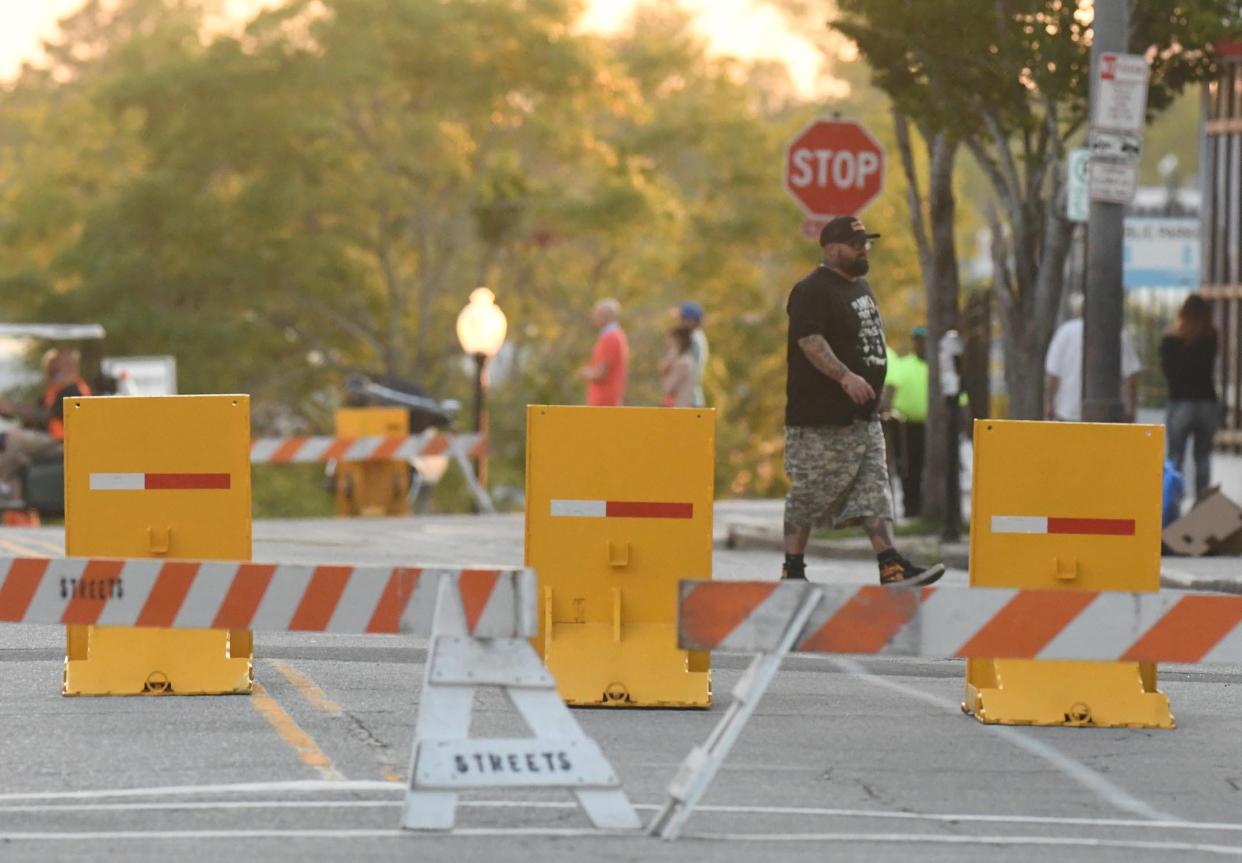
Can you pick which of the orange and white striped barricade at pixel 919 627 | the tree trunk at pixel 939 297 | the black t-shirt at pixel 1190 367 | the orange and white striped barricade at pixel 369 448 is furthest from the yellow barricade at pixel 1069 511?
the orange and white striped barricade at pixel 369 448

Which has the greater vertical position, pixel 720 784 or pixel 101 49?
pixel 101 49

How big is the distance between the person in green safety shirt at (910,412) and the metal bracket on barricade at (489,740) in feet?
50.0

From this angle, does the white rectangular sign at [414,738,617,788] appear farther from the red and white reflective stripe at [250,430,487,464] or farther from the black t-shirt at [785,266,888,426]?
the red and white reflective stripe at [250,430,487,464]

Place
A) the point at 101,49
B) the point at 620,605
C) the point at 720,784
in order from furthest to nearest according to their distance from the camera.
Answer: the point at 101,49 < the point at 620,605 < the point at 720,784

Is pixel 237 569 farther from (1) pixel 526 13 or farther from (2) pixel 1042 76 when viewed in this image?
(1) pixel 526 13

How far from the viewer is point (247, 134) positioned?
148 ft

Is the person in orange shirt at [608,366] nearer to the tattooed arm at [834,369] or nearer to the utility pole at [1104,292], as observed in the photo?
the utility pole at [1104,292]

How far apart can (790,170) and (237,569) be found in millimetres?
11780

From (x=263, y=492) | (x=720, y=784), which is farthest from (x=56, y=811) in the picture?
(x=263, y=492)

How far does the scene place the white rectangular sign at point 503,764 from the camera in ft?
23.6

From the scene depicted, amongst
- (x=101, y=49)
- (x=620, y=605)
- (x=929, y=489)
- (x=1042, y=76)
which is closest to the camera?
(x=620, y=605)

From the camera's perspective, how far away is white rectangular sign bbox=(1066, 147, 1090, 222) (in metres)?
19.0

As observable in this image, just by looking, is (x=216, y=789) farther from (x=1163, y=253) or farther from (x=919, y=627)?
(x=1163, y=253)

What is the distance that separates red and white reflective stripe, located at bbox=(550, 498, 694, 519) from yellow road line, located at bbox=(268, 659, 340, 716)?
1.14 m
